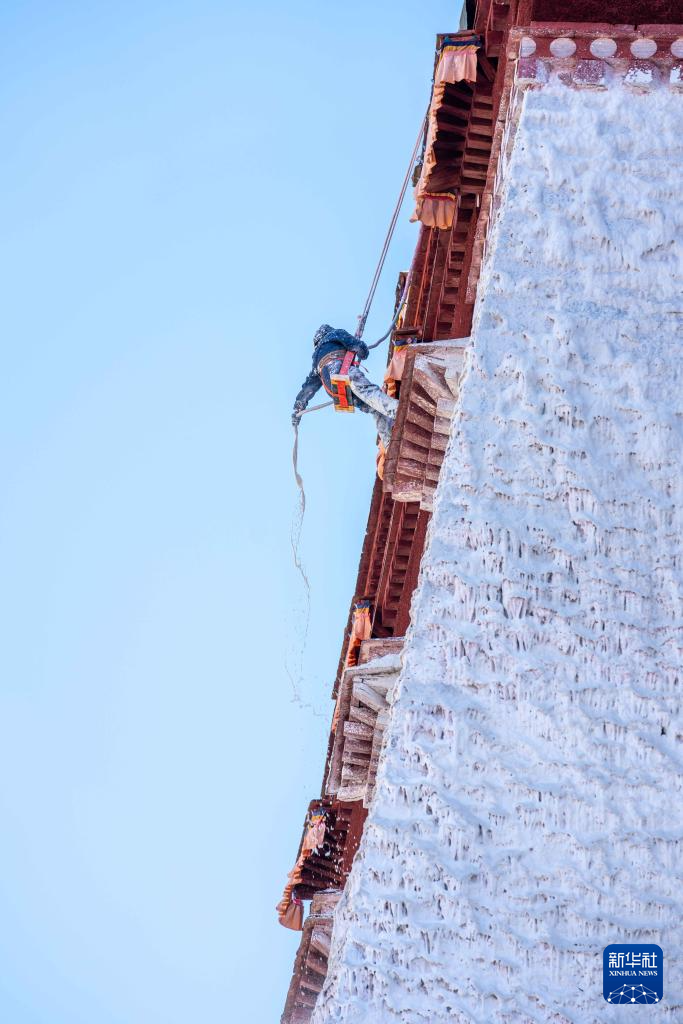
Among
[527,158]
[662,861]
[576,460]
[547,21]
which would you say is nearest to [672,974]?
[662,861]

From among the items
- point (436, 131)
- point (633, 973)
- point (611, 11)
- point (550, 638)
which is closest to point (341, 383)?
point (436, 131)

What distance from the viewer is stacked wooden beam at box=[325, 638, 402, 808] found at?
8.62 meters

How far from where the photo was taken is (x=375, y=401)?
9.55 metres

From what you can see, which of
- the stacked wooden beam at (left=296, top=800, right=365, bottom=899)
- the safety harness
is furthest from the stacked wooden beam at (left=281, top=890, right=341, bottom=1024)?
the safety harness

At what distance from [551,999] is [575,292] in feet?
11.6

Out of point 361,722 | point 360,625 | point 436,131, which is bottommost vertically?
point 361,722

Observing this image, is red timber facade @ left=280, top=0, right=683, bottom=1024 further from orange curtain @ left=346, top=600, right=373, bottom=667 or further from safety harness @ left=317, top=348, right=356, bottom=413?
safety harness @ left=317, top=348, right=356, bottom=413

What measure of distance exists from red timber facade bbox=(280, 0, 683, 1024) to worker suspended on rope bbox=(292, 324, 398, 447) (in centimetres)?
25

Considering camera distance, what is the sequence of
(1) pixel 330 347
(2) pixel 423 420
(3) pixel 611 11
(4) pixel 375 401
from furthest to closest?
(1) pixel 330 347, (4) pixel 375 401, (2) pixel 423 420, (3) pixel 611 11

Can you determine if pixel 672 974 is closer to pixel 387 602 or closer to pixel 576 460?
pixel 576 460

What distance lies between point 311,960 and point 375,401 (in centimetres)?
449

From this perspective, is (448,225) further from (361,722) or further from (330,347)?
(361,722)

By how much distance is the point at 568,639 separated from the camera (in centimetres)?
697

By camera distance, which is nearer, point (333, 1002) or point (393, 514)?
point (333, 1002)
